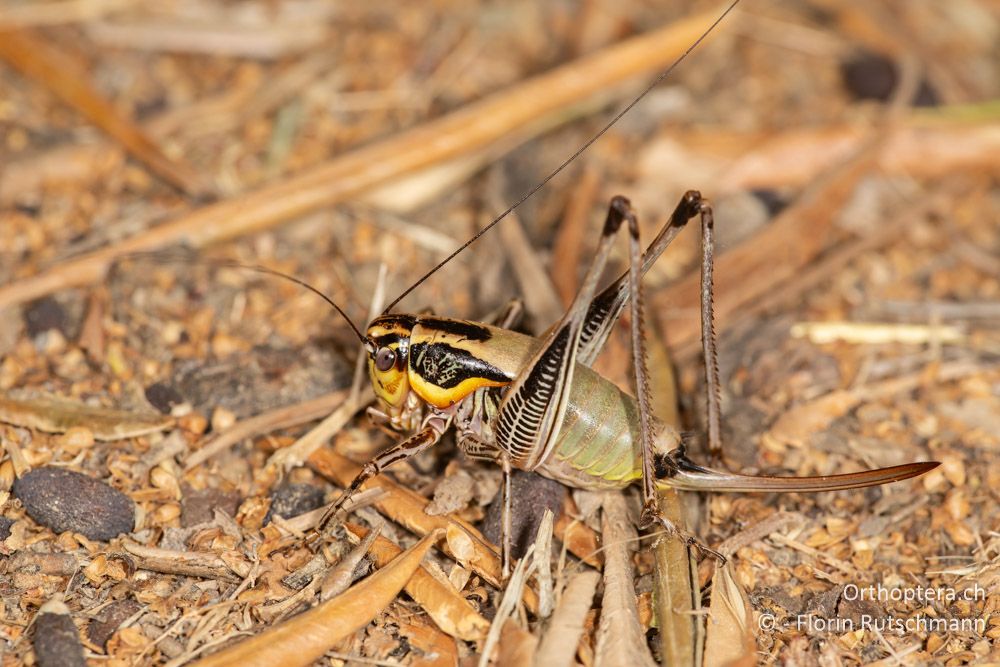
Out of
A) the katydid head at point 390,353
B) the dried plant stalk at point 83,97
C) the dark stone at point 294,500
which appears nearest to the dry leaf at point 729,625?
the katydid head at point 390,353

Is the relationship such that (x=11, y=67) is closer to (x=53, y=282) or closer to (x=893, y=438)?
(x=53, y=282)

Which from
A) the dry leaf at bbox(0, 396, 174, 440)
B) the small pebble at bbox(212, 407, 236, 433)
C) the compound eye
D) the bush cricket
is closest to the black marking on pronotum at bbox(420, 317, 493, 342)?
the bush cricket

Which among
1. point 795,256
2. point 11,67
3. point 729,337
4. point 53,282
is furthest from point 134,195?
point 795,256

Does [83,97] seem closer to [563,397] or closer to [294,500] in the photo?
[294,500]

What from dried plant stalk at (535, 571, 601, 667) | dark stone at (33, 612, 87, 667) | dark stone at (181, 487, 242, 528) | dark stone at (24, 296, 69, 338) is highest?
dark stone at (24, 296, 69, 338)

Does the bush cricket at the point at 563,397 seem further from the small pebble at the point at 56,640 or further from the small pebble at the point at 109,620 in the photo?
the small pebble at the point at 56,640

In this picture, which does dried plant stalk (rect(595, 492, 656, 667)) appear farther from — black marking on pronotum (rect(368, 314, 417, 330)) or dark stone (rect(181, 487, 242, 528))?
dark stone (rect(181, 487, 242, 528))

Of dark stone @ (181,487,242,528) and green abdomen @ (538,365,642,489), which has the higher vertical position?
green abdomen @ (538,365,642,489)
